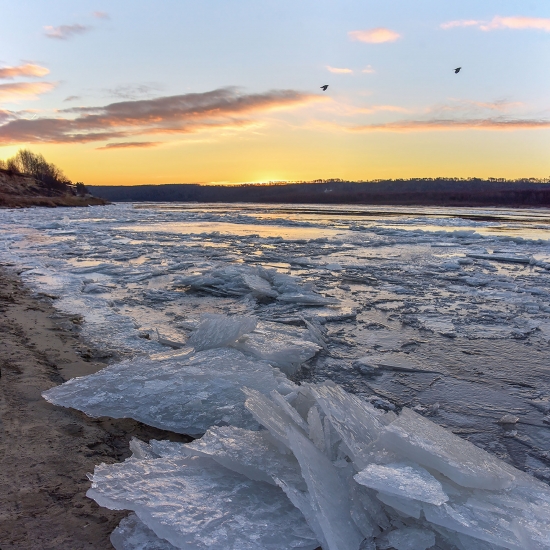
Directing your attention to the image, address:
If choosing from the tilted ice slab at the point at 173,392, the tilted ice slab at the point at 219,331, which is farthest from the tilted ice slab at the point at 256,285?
the tilted ice slab at the point at 173,392

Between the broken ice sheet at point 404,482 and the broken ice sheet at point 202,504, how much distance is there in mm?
282

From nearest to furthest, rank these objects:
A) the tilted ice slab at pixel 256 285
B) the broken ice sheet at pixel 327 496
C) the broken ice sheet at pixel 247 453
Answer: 1. the broken ice sheet at pixel 327 496
2. the broken ice sheet at pixel 247 453
3. the tilted ice slab at pixel 256 285

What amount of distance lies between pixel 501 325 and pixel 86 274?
5954 millimetres

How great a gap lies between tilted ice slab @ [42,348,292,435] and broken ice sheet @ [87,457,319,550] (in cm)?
53

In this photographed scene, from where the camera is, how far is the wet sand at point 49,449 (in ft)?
4.74

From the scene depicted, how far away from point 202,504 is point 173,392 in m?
1.00

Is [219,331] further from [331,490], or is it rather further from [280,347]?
[331,490]

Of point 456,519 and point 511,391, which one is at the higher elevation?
point 456,519

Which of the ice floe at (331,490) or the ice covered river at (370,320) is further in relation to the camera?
the ice covered river at (370,320)

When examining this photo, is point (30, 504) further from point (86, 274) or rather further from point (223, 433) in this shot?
point (86, 274)

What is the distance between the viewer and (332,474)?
1.53m

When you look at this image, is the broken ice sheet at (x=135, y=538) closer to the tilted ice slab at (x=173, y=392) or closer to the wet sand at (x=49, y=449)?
the wet sand at (x=49, y=449)

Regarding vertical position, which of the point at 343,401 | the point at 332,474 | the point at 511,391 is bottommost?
the point at 511,391

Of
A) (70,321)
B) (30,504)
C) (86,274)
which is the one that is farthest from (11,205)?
(30,504)
